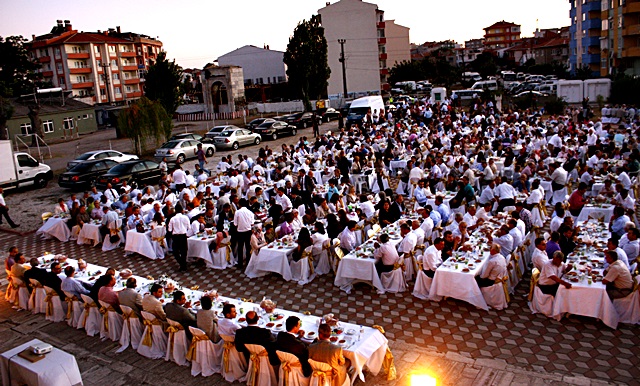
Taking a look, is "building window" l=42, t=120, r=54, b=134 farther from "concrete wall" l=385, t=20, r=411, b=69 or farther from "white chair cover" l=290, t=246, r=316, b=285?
"concrete wall" l=385, t=20, r=411, b=69

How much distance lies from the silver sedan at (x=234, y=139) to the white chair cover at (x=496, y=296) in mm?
23454

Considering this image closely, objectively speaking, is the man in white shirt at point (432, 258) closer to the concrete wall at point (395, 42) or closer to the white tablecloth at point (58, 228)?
the white tablecloth at point (58, 228)

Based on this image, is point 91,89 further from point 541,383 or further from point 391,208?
point 541,383

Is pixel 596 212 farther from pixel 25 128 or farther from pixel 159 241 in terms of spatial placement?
pixel 25 128

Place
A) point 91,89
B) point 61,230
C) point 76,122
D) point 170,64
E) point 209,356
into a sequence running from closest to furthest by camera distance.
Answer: point 209,356 → point 61,230 → point 170,64 → point 76,122 → point 91,89

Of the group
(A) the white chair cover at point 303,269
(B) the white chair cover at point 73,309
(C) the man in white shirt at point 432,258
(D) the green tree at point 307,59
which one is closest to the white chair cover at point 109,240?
(B) the white chair cover at point 73,309

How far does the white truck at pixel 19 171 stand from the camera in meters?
22.5

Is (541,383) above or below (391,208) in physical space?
below

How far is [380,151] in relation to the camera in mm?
23000

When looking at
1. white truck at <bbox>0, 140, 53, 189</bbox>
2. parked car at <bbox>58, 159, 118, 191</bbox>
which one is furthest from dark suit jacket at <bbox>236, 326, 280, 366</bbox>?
white truck at <bbox>0, 140, 53, 189</bbox>

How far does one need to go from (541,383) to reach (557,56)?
9625cm

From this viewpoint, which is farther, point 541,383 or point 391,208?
point 391,208

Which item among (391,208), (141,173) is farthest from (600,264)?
(141,173)

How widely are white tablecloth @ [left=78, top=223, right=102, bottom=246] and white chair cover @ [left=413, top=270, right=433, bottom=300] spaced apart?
967cm
